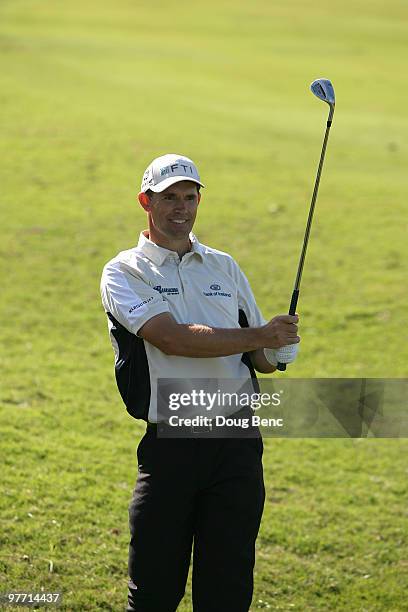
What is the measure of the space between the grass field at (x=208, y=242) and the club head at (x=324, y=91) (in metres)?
2.98

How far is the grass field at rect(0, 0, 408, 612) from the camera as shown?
22.8 feet

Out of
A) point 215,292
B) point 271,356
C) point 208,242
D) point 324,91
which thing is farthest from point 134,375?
point 208,242

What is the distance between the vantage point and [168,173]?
5.05 m

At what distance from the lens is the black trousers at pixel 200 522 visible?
16.0 ft

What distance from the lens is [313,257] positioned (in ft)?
48.3

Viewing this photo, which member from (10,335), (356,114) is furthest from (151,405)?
(356,114)

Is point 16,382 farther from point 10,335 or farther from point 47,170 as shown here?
point 47,170

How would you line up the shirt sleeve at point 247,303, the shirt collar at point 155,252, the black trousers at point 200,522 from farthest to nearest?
the shirt sleeve at point 247,303 → the shirt collar at point 155,252 → the black trousers at point 200,522

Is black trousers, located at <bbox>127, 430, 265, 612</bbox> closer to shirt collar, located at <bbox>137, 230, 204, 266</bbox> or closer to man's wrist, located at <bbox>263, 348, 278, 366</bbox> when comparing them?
man's wrist, located at <bbox>263, 348, 278, 366</bbox>

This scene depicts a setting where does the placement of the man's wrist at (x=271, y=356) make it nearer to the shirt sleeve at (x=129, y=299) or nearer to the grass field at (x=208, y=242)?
the shirt sleeve at (x=129, y=299)

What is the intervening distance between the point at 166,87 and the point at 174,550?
21219 millimetres

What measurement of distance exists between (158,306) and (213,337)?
0.98 feet

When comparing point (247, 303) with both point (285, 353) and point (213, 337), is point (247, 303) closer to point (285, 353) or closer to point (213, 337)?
point (285, 353)

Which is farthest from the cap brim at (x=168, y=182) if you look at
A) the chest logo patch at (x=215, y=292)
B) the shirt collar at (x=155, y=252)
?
the chest logo patch at (x=215, y=292)
